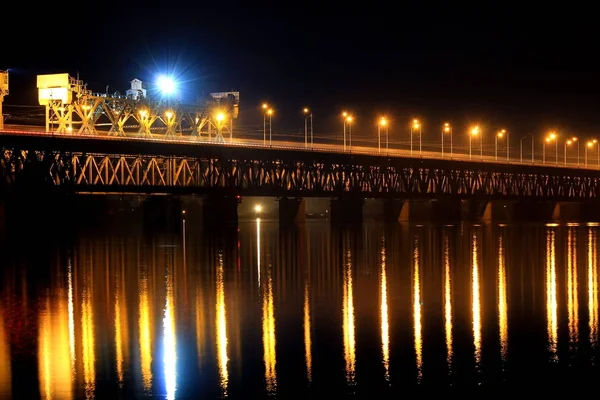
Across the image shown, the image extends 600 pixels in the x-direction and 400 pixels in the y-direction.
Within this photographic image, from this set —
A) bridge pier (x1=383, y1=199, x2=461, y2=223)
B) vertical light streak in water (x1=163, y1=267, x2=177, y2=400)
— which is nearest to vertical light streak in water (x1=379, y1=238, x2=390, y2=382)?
vertical light streak in water (x1=163, y1=267, x2=177, y2=400)

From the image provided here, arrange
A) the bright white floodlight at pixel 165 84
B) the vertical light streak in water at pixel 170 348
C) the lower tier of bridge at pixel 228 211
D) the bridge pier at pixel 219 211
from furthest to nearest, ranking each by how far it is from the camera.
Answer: the bright white floodlight at pixel 165 84
the bridge pier at pixel 219 211
the lower tier of bridge at pixel 228 211
the vertical light streak in water at pixel 170 348

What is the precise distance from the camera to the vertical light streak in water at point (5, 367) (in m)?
20.3

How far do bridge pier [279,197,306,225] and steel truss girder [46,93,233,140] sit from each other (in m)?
12.9

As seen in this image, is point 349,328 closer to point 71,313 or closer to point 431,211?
point 71,313

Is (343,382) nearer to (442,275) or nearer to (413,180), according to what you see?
(442,275)

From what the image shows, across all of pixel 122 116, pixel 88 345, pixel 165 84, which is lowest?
pixel 88 345

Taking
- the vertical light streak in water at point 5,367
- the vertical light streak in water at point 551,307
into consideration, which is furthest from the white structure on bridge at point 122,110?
the vertical light streak in water at point 5,367

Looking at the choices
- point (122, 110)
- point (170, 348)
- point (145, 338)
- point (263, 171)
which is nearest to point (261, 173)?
point (263, 171)

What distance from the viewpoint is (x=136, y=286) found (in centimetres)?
3962

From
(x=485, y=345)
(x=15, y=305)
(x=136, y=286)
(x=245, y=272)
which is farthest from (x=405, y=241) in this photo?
(x=485, y=345)

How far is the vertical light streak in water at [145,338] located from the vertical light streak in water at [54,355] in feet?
5.30

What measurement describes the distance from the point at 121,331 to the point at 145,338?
4.87 ft

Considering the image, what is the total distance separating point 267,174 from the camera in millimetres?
121750

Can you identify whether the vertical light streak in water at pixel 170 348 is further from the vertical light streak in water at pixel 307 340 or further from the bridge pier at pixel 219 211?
the bridge pier at pixel 219 211
